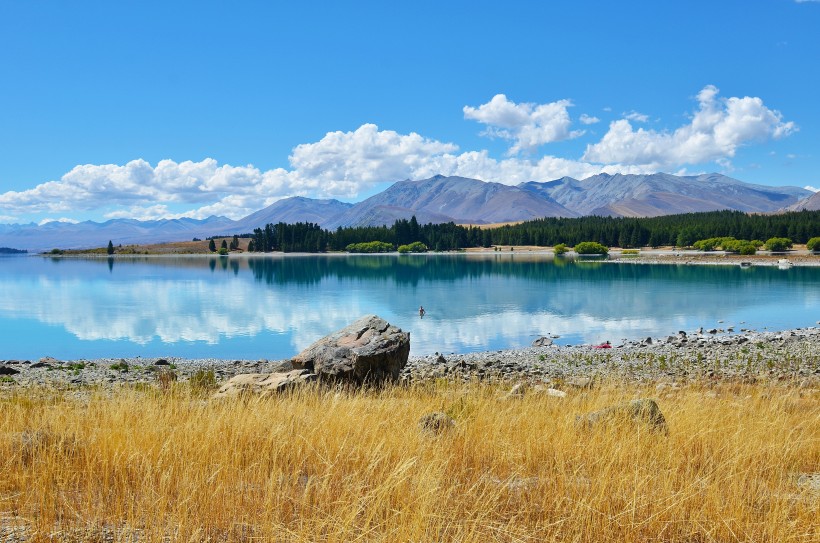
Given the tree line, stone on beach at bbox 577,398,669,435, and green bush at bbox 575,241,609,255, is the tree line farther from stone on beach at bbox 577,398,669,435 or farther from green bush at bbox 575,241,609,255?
stone on beach at bbox 577,398,669,435

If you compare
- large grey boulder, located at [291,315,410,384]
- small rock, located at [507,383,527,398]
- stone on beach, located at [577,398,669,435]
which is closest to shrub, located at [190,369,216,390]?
large grey boulder, located at [291,315,410,384]

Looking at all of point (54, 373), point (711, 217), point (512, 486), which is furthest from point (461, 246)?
point (512, 486)

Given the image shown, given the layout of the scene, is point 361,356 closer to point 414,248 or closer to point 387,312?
point 387,312

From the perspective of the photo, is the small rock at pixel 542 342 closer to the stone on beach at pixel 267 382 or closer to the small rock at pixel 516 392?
the small rock at pixel 516 392

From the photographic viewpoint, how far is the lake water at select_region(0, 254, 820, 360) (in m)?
30.0

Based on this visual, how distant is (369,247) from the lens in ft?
569

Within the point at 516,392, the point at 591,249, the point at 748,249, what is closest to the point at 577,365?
the point at 516,392

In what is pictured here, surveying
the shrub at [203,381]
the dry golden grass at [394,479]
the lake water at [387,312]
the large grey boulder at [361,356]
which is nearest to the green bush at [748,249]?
the lake water at [387,312]

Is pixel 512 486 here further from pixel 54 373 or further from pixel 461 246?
pixel 461 246

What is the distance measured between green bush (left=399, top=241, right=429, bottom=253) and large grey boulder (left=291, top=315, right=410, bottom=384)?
15878 cm

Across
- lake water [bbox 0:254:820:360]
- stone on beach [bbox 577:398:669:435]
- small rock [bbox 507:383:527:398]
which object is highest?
stone on beach [bbox 577:398:669:435]

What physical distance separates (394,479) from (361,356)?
22.9 feet

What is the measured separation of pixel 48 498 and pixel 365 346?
749cm

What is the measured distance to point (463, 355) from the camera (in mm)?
Answer: 24266
